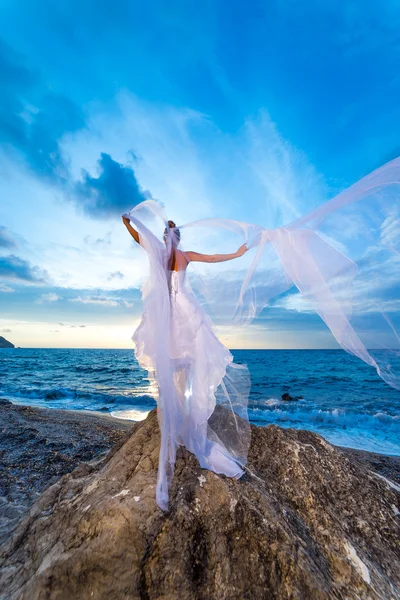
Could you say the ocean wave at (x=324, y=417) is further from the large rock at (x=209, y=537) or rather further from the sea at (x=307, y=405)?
the large rock at (x=209, y=537)

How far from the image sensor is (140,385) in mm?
24203

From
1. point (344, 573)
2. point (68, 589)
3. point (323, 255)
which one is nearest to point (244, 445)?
point (344, 573)

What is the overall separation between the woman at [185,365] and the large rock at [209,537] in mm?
224

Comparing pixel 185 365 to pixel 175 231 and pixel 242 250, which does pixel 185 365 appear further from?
pixel 175 231

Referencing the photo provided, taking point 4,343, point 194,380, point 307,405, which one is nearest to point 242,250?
point 194,380

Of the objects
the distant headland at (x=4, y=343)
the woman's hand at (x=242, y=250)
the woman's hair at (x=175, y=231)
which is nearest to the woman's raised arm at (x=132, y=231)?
the woman's hair at (x=175, y=231)

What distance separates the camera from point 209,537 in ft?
7.08

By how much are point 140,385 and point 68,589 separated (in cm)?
2326

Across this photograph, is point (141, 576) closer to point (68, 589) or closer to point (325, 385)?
point (68, 589)

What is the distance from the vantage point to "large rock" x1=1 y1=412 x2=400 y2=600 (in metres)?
1.91

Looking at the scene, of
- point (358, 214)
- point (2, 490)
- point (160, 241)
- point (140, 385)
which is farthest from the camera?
point (140, 385)

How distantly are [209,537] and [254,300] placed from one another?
7.76 feet

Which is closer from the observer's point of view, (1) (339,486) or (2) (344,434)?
(1) (339,486)

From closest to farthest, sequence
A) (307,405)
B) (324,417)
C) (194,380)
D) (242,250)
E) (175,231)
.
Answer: (194,380), (242,250), (175,231), (324,417), (307,405)
